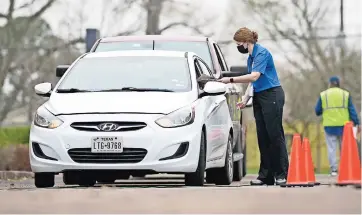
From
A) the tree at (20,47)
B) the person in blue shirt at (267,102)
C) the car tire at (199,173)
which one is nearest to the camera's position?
the car tire at (199,173)

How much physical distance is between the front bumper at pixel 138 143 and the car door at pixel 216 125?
1.93 feet

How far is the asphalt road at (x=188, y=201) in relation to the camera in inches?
375

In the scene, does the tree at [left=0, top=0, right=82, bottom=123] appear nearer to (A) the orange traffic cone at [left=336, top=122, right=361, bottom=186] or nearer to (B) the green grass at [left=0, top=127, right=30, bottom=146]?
(B) the green grass at [left=0, top=127, right=30, bottom=146]

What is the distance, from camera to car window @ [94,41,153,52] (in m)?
16.4

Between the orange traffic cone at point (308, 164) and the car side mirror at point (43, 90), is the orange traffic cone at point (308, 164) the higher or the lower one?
the lower one

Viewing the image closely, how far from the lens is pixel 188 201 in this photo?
9891 mm

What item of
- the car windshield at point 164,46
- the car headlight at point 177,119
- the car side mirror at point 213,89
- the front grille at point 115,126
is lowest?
the front grille at point 115,126

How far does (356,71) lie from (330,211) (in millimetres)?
40268

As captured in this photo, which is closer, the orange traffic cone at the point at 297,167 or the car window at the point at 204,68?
the orange traffic cone at the point at 297,167

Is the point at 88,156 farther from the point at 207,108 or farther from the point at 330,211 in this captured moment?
the point at 330,211

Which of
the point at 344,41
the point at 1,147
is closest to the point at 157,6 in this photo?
the point at 344,41

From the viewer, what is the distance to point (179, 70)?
542 inches

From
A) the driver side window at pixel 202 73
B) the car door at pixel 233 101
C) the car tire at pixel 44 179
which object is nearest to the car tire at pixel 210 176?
the car door at pixel 233 101

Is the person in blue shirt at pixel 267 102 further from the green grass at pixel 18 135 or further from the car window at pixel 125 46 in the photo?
the green grass at pixel 18 135
